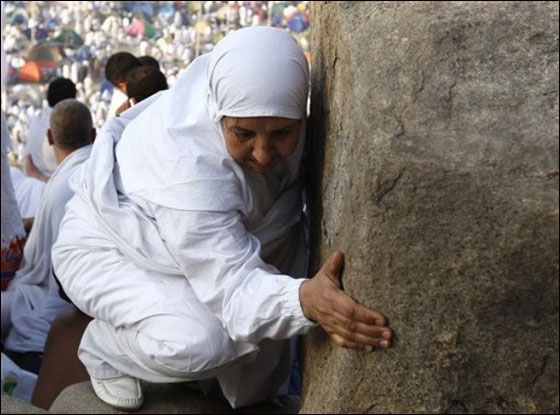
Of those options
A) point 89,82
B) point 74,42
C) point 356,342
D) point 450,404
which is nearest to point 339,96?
point 356,342

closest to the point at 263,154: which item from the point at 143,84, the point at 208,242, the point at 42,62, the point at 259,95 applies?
the point at 259,95

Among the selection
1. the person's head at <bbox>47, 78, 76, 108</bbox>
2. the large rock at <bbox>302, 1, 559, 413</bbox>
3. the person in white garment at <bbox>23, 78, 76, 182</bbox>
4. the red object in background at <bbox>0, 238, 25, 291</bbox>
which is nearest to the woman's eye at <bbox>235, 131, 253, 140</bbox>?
the large rock at <bbox>302, 1, 559, 413</bbox>

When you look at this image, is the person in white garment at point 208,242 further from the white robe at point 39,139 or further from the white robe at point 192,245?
the white robe at point 39,139

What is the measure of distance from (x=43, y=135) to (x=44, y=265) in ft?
6.50

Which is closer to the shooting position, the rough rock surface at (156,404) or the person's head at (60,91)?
the rough rock surface at (156,404)

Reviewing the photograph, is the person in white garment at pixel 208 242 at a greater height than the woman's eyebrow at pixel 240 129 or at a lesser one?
lesser

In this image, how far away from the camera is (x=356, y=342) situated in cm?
215

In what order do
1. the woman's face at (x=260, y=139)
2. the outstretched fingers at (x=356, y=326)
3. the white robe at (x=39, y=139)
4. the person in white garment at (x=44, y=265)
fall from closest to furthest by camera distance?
the outstretched fingers at (x=356, y=326)
the woman's face at (x=260, y=139)
the person in white garment at (x=44, y=265)
the white robe at (x=39, y=139)

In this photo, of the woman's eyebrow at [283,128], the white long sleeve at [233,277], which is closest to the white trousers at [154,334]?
the white long sleeve at [233,277]

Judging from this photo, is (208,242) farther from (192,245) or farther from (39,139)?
(39,139)

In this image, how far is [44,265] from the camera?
421cm

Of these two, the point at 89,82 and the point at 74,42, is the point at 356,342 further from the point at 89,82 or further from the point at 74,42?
the point at 74,42

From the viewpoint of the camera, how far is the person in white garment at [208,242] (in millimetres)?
2342

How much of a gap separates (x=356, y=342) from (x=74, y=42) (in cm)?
1018
